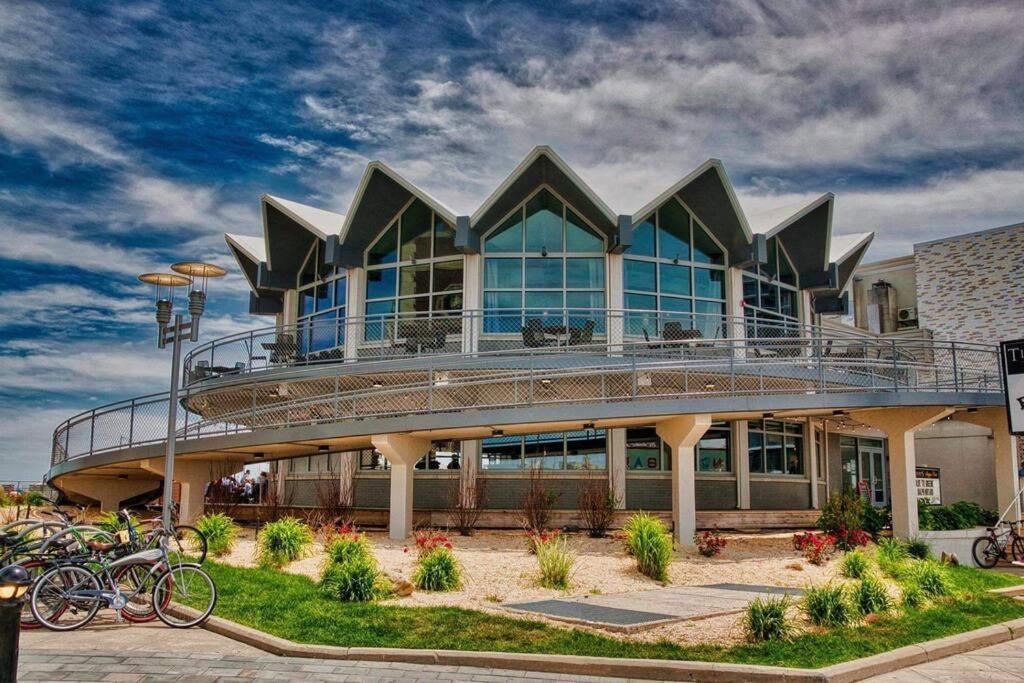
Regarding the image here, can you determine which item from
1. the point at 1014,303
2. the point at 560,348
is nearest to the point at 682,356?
the point at 560,348

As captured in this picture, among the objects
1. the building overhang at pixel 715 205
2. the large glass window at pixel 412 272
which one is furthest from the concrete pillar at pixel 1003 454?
the large glass window at pixel 412 272

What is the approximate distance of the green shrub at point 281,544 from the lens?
13953 millimetres

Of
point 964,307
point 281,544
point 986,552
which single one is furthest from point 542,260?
point 964,307

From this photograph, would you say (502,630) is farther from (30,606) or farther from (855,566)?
(855,566)

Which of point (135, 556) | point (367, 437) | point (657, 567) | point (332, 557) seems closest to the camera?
point (135, 556)

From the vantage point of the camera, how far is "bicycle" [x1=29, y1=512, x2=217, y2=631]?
9.48 metres

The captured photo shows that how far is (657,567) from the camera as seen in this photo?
13539 mm

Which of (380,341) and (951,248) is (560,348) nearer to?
(380,341)

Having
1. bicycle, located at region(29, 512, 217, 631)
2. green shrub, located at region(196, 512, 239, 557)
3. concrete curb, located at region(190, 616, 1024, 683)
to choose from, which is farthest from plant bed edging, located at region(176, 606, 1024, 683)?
green shrub, located at region(196, 512, 239, 557)

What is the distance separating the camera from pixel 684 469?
1711 cm

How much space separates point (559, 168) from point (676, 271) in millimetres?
4169

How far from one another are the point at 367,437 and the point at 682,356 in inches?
268

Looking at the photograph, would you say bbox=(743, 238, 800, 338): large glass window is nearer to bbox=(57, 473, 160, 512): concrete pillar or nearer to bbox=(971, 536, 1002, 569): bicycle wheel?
bbox=(971, 536, 1002, 569): bicycle wheel

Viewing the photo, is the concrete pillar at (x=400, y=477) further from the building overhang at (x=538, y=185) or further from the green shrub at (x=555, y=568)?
the building overhang at (x=538, y=185)
